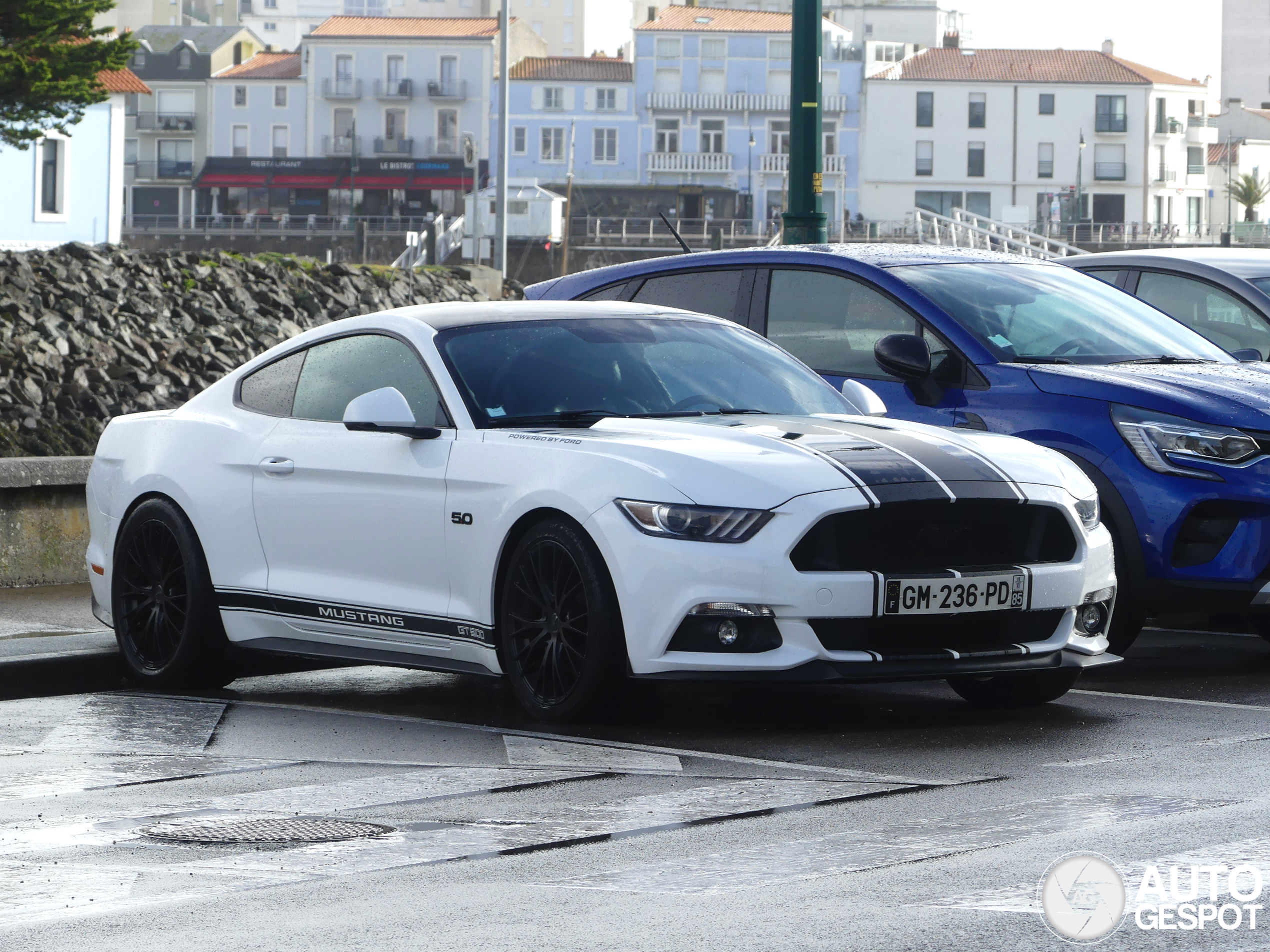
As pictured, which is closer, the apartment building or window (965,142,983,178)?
window (965,142,983,178)

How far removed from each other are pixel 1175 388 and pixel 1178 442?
268 millimetres

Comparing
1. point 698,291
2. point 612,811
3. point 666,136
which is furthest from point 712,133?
point 612,811

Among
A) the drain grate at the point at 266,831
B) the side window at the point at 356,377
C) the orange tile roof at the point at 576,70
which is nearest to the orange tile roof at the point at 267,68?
the orange tile roof at the point at 576,70

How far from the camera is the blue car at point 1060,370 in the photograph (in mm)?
7855

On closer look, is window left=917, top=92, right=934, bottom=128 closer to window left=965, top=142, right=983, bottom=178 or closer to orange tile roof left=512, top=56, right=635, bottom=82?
window left=965, top=142, right=983, bottom=178

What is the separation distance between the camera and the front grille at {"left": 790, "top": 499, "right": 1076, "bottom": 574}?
640cm

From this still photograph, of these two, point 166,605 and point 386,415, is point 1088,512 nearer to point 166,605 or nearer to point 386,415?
point 386,415

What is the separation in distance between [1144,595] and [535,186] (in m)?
80.9

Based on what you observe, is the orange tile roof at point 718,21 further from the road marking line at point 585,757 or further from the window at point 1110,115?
the road marking line at point 585,757

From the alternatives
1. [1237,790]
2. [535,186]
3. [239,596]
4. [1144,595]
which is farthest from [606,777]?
[535,186]

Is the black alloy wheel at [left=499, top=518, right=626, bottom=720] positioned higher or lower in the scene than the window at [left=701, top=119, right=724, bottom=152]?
lower

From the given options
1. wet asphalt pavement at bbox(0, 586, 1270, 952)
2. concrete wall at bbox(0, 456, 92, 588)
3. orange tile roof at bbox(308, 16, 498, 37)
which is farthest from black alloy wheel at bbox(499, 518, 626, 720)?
orange tile roof at bbox(308, 16, 498, 37)

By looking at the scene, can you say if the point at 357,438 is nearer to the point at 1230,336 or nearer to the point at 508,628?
the point at 508,628

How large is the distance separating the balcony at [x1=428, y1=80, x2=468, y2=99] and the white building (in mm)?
20652
